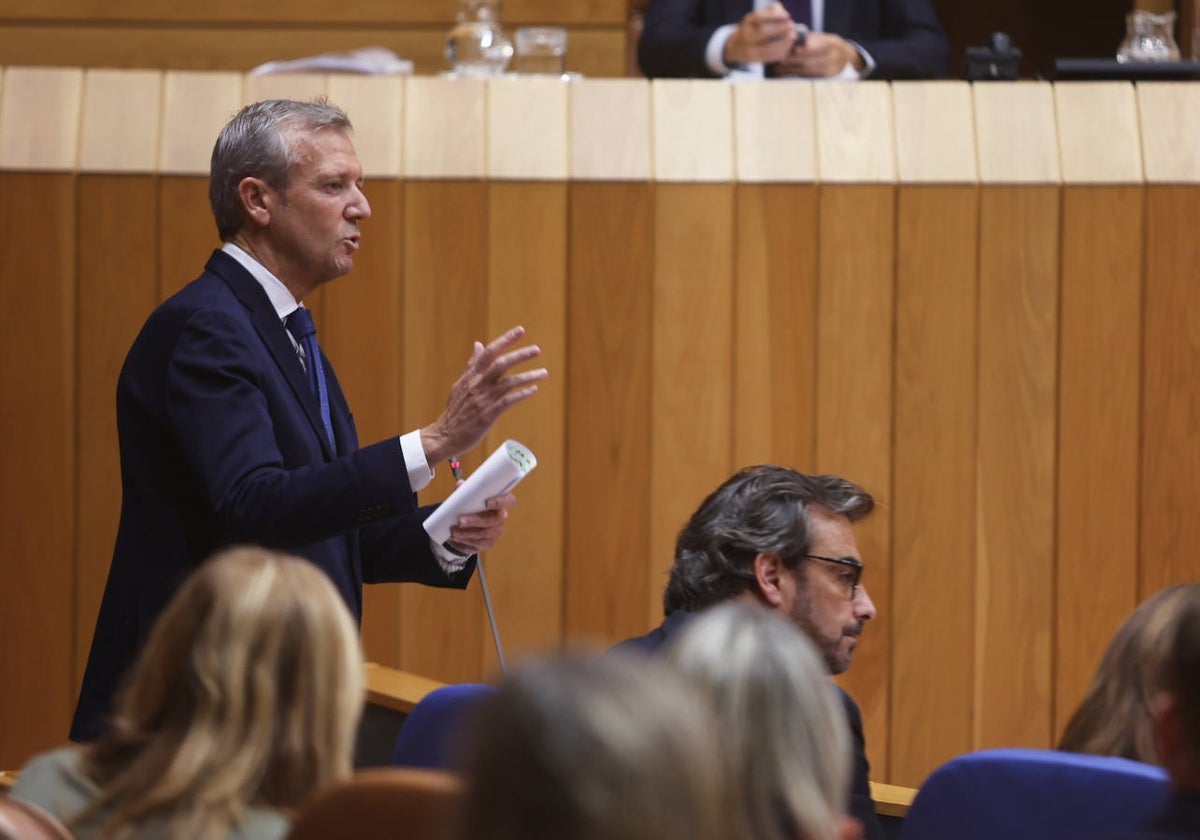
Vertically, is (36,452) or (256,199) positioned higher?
(256,199)

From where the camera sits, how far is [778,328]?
3828 mm

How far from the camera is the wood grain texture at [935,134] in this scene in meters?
3.82

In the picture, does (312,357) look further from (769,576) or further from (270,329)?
(769,576)

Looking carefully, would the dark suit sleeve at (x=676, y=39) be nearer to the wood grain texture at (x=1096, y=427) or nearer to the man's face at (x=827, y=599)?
the wood grain texture at (x=1096, y=427)

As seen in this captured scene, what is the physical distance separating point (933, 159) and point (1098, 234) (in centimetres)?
41

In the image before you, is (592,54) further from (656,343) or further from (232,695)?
(232,695)

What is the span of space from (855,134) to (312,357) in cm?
165

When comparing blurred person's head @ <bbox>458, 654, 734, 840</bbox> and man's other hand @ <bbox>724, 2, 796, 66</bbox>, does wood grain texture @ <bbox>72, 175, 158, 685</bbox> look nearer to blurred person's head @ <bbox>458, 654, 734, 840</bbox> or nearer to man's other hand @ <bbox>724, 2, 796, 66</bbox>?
man's other hand @ <bbox>724, 2, 796, 66</bbox>

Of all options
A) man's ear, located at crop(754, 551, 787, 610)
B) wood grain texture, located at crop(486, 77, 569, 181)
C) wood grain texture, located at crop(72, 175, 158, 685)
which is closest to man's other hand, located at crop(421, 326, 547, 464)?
man's ear, located at crop(754, 551, 787, 610)

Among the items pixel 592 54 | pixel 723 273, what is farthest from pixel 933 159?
pixel 592 54

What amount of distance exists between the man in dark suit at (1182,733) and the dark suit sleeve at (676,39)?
9.54 ft

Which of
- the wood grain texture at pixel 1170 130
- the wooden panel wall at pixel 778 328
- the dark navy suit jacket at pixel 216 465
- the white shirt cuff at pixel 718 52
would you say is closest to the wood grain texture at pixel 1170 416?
the wooden panel wall at pixel 778 328

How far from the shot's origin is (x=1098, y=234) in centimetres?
382

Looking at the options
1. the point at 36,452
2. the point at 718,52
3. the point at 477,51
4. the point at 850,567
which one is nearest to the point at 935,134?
the point at 718,52
